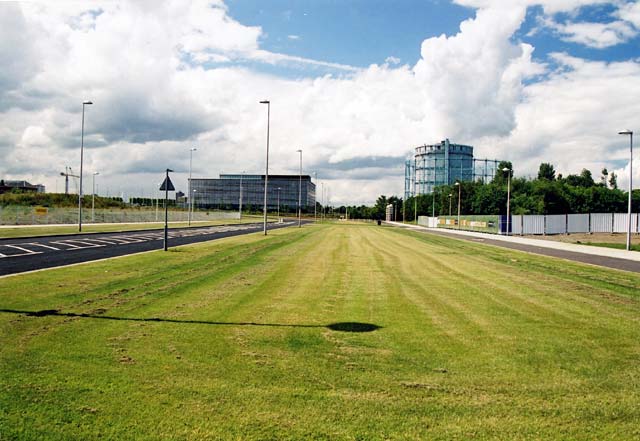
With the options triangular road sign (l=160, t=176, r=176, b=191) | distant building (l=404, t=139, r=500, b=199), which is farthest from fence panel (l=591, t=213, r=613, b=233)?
distant building (l=404, t=139, r=500, b=199)

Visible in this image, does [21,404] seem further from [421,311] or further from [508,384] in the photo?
[421,311]

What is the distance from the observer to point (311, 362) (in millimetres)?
6789

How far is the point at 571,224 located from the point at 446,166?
96724 mm

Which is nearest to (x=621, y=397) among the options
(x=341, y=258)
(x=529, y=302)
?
(x=529, y=302)

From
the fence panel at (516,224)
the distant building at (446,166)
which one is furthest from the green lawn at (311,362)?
the distant building at (446,166)

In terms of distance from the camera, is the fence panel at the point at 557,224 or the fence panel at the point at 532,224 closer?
the fence panel at the point at 532,224

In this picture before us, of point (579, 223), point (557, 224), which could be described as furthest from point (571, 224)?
point (557, 224)

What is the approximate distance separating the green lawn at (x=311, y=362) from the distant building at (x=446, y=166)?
14744 centimetres

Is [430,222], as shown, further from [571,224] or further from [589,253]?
[589,253]

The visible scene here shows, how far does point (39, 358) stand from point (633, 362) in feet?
26.1

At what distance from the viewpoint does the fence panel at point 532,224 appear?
197 ft

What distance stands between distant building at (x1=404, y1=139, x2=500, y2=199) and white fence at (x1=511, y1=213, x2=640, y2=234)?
306 feet

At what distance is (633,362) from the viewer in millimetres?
7090

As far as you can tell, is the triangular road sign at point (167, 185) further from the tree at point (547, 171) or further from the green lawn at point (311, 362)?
the tree at point (547, 171)
